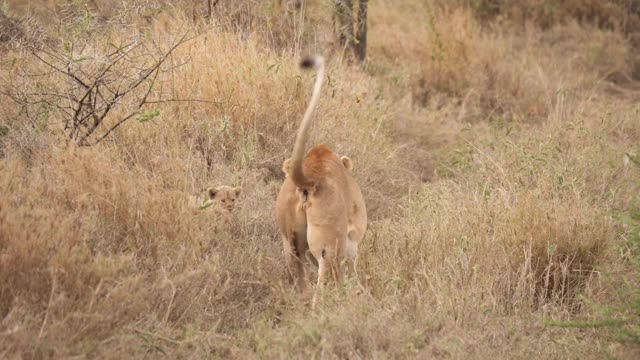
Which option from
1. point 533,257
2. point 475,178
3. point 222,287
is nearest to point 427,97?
point 475,178

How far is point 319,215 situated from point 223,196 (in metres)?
1.12

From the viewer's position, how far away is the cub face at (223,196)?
213 inches

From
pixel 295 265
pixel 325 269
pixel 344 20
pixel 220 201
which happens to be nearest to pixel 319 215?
pixel 325 269

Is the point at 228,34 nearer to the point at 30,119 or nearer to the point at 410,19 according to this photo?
the point at 30,119

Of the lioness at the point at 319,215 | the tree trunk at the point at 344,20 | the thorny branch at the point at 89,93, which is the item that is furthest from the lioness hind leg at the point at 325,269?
the tree trunk at the point at 344,20

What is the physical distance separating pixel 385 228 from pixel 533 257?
1.05 metres

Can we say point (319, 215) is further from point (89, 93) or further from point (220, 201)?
point (89, 93)

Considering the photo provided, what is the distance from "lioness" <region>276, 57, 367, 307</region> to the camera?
4.50 m

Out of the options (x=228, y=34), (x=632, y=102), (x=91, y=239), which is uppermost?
(x=228, y=34)

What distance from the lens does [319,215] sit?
4.50m

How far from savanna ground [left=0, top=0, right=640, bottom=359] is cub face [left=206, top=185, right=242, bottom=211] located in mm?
143

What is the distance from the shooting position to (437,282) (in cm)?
478

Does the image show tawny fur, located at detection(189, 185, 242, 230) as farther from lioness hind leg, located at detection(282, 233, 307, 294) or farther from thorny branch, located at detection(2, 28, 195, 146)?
thorny branch, located at detection(2, 28, 195, 146)

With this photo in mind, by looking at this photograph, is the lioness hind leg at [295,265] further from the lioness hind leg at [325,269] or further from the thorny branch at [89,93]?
the thorny branch at [89,93]
